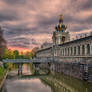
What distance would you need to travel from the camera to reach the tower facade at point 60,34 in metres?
66.9

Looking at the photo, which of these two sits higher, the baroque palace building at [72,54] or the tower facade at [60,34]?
the tower facade at [60,34]

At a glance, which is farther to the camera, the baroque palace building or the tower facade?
the tower facade

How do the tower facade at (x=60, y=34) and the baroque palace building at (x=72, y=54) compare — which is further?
the tower facade at (x=60, y=34)

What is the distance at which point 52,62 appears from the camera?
65062 millimetres

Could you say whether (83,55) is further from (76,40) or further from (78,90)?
(78,90)

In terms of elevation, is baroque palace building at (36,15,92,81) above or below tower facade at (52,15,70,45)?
below

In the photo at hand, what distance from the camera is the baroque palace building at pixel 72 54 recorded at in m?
36.2

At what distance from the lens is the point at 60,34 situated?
67875 mm

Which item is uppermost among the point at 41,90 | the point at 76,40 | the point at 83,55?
the point at 76,40

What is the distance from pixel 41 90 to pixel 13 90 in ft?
19.3

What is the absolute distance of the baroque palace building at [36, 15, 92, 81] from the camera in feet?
119

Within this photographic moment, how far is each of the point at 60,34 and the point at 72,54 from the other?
19.8 metres

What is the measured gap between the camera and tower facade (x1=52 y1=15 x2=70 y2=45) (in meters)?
66.9

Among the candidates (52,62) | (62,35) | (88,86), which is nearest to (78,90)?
(88,86)
